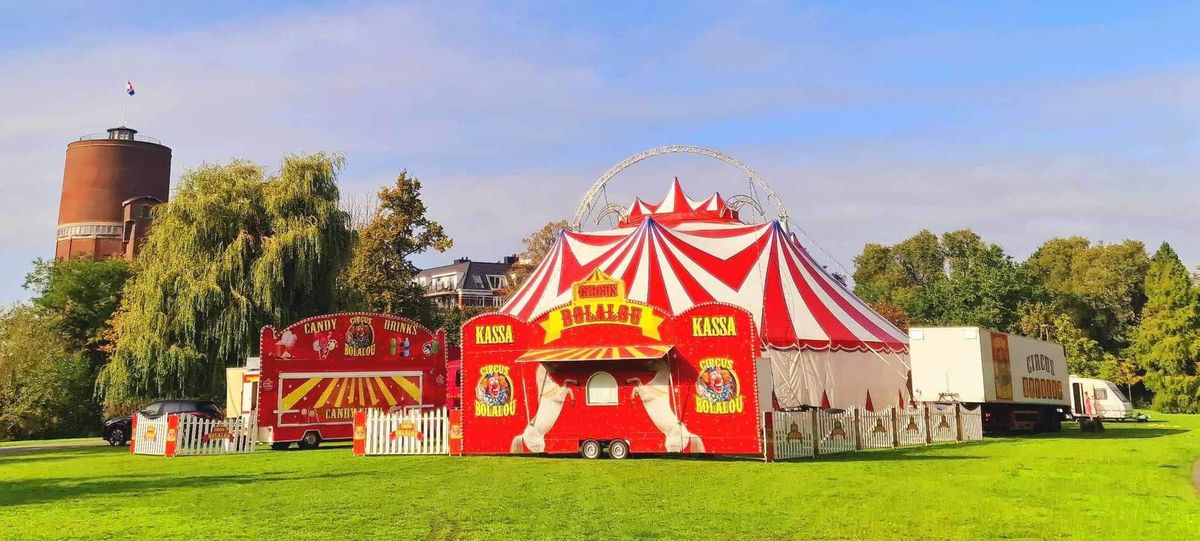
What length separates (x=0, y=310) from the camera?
3409 centimetres

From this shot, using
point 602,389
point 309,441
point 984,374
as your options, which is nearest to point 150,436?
point 309,441

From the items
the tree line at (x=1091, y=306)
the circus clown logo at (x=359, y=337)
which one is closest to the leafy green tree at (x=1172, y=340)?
the tree line at (x=1091, y=306)

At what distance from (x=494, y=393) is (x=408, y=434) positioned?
86.9 inches

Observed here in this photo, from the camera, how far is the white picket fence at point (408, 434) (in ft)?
57.7

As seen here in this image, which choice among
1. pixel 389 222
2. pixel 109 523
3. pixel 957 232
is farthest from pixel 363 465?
pixel 957 232

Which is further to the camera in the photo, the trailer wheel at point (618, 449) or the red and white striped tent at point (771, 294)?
the red and white striped tent at point (771, 294)

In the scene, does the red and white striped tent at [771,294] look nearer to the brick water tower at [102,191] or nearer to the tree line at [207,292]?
the tree line at [207,292]

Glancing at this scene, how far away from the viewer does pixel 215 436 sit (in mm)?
19625

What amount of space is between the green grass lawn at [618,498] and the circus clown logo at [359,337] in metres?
5.32

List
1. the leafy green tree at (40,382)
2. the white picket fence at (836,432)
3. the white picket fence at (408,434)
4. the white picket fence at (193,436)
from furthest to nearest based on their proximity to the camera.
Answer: the leafy green tree at (40,382) → the white picket fence at (193,436) → the white picket fence at (408,434) → the white picket fence at (836,432)

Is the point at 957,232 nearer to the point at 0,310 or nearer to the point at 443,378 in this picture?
the point at 443,378

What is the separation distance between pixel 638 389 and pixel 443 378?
320 inches

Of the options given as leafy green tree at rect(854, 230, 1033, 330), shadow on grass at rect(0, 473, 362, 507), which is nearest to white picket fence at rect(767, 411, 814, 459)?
shadow on grass at rect(0, 473, 362, 507)

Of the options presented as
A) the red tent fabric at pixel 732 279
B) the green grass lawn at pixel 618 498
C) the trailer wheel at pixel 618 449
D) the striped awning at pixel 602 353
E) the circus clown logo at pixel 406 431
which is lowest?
the green grass lawn at pixel 618 498
